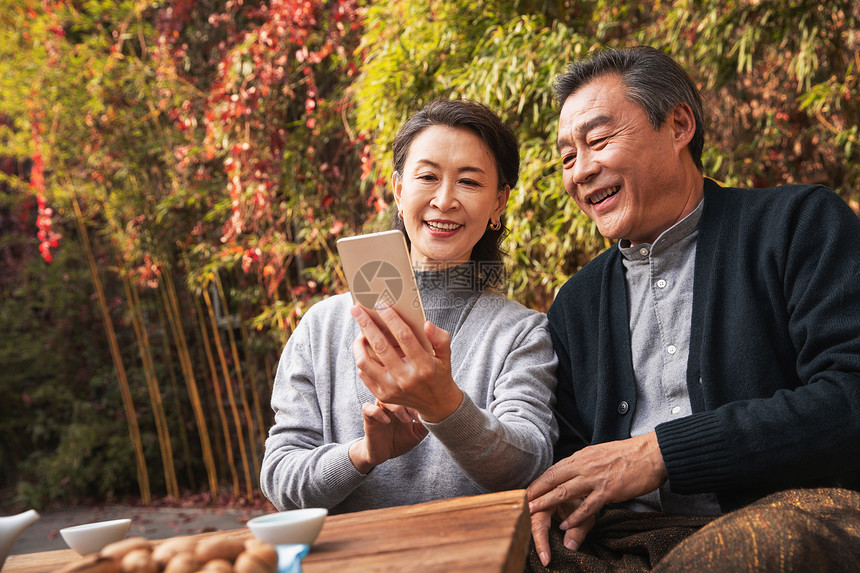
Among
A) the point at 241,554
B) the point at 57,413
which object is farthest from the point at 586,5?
the point at 57,413

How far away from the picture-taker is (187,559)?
0.81 m

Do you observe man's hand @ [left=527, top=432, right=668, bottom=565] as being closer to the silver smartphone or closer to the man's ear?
the silver smartphone

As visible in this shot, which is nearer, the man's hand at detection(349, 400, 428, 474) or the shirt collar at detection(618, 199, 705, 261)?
the man's hand at detection(349, 400, 428, 474)

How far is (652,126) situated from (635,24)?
2112mm

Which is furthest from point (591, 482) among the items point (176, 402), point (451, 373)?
point (176, 402)

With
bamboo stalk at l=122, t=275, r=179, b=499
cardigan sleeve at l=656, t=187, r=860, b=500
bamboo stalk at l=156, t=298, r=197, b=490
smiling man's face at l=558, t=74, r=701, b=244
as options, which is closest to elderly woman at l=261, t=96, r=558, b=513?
smiling man's face at l=558, t=74, r=701, b=244

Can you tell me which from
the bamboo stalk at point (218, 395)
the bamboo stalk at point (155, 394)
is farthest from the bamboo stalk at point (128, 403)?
the bamboo stalk at point (218, 395)

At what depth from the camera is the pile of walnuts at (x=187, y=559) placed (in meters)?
0.78

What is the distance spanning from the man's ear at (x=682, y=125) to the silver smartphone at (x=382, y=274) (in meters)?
0.91

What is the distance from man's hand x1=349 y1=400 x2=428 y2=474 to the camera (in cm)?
152

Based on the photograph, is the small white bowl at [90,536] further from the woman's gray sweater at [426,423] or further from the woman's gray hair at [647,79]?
the woman's gray hair at [647,79]

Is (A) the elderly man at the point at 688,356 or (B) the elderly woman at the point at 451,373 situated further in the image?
(B) the elderly woman at the point at 451,373

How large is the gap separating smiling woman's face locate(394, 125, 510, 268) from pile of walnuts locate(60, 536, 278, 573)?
3.50ft

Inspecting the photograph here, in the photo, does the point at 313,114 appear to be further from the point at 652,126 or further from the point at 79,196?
the point at 652,126
